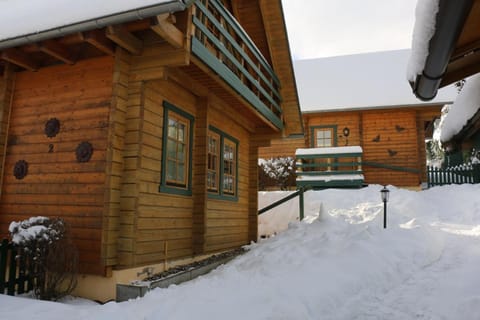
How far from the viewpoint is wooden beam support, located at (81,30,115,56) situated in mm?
5598

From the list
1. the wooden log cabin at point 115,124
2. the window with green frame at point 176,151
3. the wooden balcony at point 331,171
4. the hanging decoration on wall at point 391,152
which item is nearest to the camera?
the wooden log cabin at point 115,124

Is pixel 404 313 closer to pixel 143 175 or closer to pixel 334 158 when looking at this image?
pixel 143 175

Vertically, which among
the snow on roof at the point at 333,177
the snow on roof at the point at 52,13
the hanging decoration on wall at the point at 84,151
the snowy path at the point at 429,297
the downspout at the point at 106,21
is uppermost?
the snow on roof at the point at 52,13

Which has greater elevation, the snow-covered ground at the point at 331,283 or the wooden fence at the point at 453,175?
the wooden fence at the point at 453,175

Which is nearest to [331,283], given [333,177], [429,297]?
[429,297]

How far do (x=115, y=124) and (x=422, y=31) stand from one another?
15.4 feet

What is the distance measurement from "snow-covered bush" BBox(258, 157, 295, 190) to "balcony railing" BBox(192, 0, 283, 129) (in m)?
8.22

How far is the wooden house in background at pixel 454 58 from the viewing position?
2275 millimetres

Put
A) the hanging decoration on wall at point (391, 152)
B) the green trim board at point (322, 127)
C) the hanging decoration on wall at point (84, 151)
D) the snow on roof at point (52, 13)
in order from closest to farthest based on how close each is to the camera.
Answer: the snow on roof at point (52, 13)
the hanging decoration on wall at point (84, 151)
the hanging decoration on wall at point (391, 152)
the green trim board at point (322, 127)

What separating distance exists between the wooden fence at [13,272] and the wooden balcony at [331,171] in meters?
12.9

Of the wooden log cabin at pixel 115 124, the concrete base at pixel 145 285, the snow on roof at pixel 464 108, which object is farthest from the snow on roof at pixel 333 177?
the snow on roof at pixel 464 108

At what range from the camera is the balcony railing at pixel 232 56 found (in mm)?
6559

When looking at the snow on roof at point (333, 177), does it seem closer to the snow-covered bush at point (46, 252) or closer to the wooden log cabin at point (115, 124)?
the wooden log cabin at point (115, 124)

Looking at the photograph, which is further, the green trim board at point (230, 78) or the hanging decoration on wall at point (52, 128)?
the hanging decoration on wall at point (52, 128)
